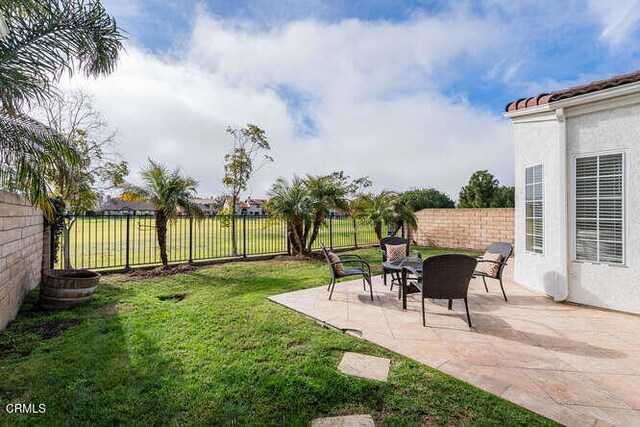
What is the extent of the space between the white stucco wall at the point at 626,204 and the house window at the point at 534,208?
614 mm

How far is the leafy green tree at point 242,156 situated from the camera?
12867 millimetres

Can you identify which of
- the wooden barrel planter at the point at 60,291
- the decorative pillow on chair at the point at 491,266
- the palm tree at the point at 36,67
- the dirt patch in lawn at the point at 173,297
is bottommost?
the dirt patch in lawn at the point at 173,297

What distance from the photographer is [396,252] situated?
20.7ft

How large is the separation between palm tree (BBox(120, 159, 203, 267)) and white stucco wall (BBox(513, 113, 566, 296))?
764cm

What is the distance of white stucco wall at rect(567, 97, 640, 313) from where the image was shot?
4.36m

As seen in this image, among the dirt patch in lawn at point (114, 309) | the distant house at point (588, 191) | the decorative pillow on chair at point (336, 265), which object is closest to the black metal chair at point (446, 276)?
the decorative pillow on chair at point (336, 265)

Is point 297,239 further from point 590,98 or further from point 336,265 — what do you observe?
point 590,98

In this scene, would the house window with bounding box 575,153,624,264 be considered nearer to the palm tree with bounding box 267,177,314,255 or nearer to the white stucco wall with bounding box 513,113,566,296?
the white stucco wall with bounding box 513,113,566,296

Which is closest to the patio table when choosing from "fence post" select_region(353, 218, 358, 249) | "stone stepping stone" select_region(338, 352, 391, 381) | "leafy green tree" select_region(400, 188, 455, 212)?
"stone stepping stone" select_region(338, 352, 391, 381)

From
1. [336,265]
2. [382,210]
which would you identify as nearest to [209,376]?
[336,265]

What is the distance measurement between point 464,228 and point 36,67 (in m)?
13.8

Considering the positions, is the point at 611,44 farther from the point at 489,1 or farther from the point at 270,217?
the point at 270,217

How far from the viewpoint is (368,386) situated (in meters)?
2.57

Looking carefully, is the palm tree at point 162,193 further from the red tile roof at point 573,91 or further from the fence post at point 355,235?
the red tile roof at point 573,91
